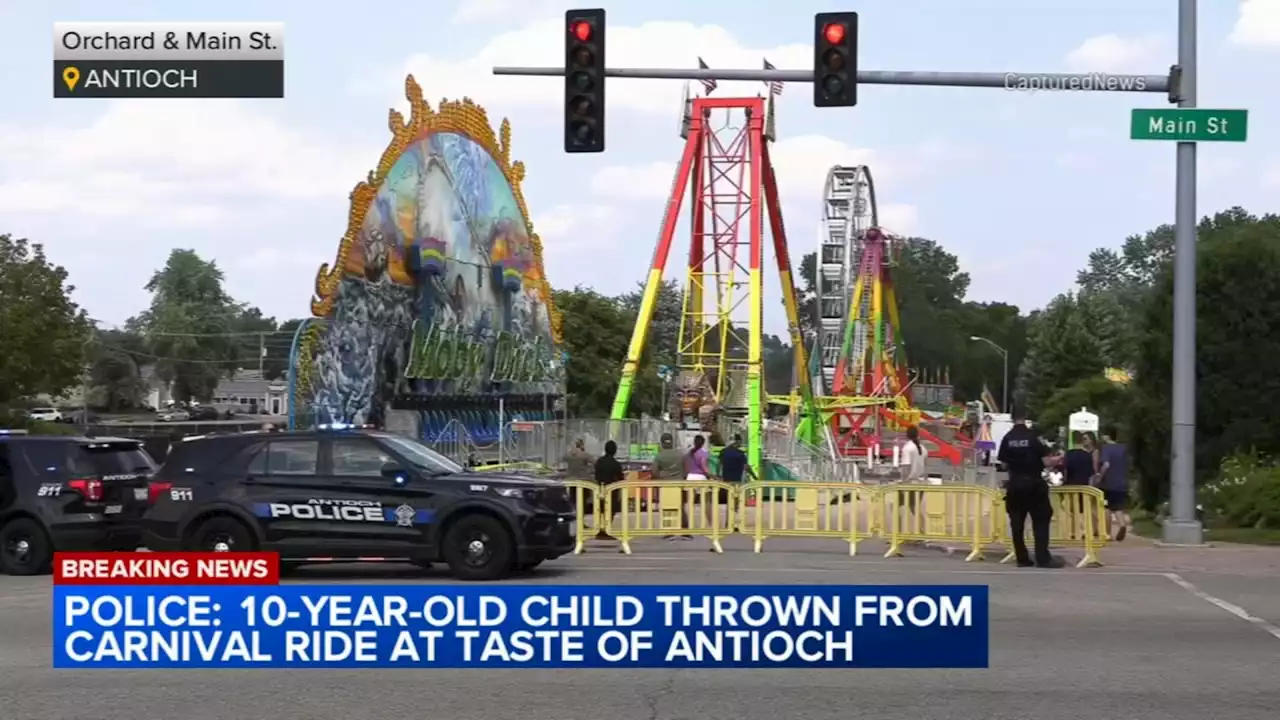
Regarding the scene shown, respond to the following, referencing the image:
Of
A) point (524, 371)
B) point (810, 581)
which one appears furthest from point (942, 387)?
point (810, 581)

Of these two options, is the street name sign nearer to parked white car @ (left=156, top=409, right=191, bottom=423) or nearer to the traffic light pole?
the traffic light pole

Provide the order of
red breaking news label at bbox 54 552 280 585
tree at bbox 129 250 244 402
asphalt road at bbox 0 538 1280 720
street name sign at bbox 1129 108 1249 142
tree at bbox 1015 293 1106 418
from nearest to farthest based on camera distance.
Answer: asphalt road at bbox 0 538 1280 720 → red breaking news label at bbox 54 552 280 585 → street name sign at bbox 1129 108 1249 142 → tree at bbox 1015 293 1106 418 → tree at bbox 129 250 244 402

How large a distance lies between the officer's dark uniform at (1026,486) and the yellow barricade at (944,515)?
41.7 inches

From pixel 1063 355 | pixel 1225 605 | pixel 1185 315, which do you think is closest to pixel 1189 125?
pixel 1185 315

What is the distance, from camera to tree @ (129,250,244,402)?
102688 millimetres

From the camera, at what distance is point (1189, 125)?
66.6 ft

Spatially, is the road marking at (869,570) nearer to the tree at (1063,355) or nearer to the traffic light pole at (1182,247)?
the traffic light pole at (1182,247)

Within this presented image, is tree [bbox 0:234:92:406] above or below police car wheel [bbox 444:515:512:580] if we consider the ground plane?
above

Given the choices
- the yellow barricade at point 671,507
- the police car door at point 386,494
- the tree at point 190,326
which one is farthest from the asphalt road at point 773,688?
the tree at point 190,326

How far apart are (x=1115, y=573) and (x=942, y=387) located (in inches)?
3500

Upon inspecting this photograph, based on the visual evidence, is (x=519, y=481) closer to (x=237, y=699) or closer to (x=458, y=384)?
(x=237, y=699)

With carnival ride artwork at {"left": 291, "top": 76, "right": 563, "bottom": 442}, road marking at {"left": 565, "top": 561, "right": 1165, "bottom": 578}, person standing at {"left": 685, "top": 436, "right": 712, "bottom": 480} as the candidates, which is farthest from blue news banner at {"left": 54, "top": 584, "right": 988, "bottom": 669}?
carnival ride artwork at {"left": 291, "top": 76, "right": 563, "bottom": 442}

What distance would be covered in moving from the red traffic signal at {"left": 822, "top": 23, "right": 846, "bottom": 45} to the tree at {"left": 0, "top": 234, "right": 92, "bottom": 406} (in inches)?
1305

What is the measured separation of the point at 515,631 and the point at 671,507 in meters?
9.40
